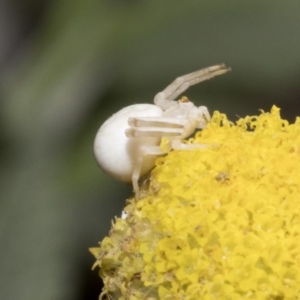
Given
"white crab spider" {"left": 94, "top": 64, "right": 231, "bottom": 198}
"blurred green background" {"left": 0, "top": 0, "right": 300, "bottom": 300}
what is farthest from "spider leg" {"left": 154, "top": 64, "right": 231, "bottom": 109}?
"blurred green background" {"left": 0, "top": 0, "right": 300, "bottom": 300}

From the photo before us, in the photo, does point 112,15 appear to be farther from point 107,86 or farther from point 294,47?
point 294,47

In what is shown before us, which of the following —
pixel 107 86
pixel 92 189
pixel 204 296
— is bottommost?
pixel 204 296

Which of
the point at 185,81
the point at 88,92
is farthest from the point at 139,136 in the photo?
the point at 88,92

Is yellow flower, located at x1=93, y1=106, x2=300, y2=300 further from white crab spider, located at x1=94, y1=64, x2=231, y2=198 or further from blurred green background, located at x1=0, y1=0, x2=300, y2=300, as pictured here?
blurred green background, located at x1=0, y1=0, x2=300, y2=300

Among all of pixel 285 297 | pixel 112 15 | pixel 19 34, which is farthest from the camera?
pixel 19 34

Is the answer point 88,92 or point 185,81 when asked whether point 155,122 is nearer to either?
point 185,81

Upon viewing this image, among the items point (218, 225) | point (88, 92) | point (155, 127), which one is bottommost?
point (218, 225)

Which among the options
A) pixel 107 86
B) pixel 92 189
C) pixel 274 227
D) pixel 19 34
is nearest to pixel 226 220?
pixel 274 227
